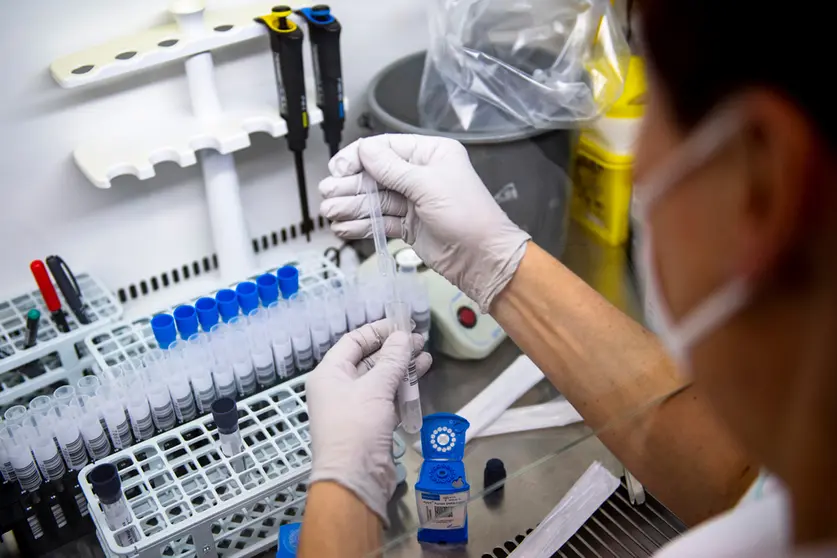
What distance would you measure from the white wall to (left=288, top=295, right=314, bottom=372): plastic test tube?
321mm

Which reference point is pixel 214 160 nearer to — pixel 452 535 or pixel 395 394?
pixel 395 394

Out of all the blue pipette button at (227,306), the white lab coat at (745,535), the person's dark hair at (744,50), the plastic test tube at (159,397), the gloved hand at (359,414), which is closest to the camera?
the person's dark hair at (744,50)

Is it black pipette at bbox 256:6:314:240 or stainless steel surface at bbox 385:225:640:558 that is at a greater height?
black pipette at bbox 256:6:314:240

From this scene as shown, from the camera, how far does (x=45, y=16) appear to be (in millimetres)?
1108

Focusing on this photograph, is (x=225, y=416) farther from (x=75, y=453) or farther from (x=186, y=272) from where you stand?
(x=186, y=272)


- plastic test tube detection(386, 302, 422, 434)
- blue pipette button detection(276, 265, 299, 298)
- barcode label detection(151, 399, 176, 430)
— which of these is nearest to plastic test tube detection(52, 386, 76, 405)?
barcode label detection(151, 399, 176, 430)

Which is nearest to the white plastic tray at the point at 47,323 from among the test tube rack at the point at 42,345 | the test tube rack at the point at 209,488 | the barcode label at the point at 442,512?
the test tube rack at the point at 42,345

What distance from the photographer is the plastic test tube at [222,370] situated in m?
1.10

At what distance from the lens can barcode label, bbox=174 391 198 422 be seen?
42.3 inches

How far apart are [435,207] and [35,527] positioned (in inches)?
26.0

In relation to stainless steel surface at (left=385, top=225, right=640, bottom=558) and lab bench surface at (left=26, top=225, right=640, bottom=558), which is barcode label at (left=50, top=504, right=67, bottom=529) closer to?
lab bench surface at (left=26, top=225, right=640, bottom=558)

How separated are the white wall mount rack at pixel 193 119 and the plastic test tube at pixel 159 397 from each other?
0.28 metres

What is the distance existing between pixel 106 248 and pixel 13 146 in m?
0.22

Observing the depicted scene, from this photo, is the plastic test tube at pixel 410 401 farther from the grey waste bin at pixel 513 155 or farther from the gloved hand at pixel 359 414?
the grey waste bin at pixel 513 155
